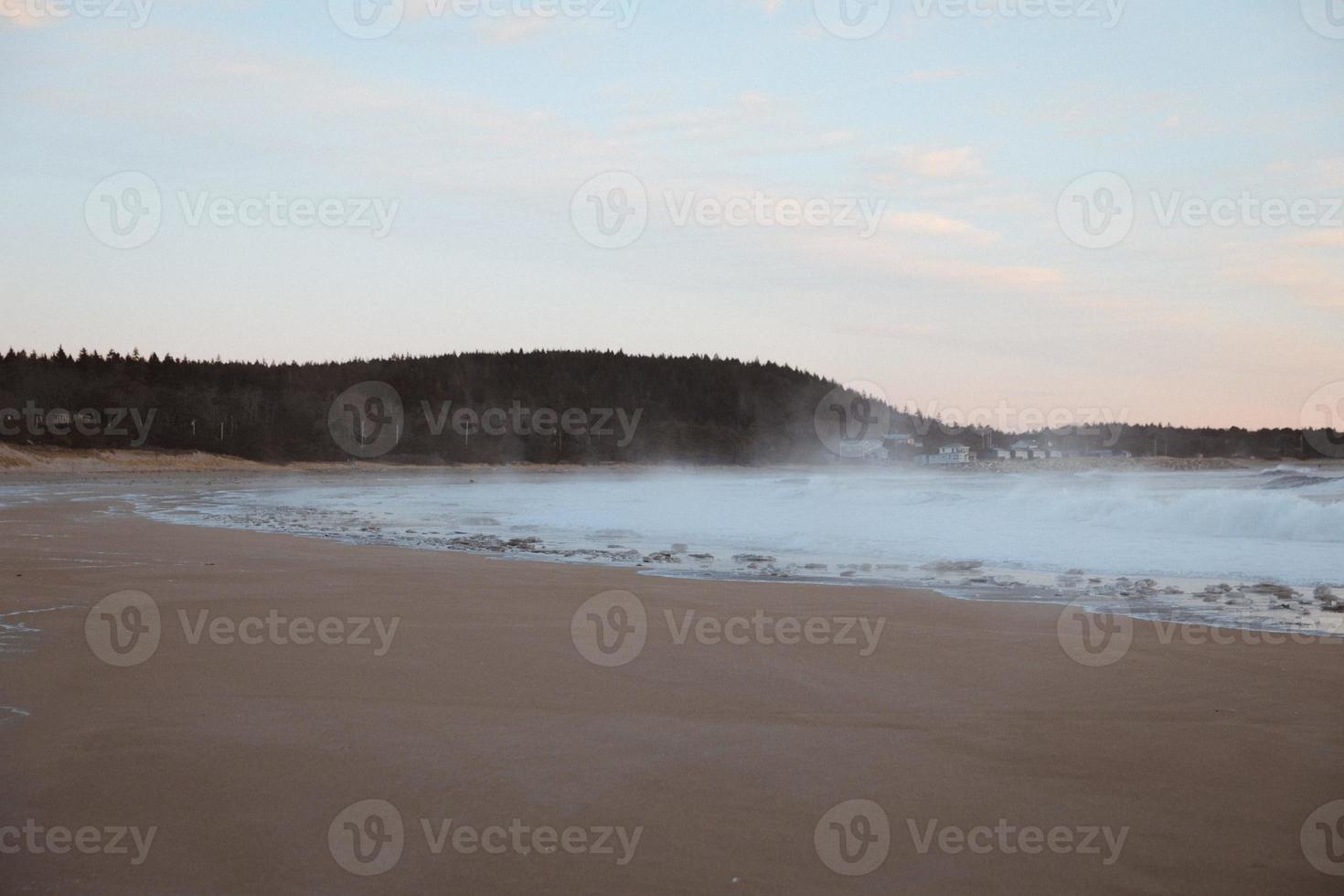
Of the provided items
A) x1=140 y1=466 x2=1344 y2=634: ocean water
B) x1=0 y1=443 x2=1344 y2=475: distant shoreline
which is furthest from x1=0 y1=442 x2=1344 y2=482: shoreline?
x1=140 y1=466 x2=1344 y2=634: ocean water

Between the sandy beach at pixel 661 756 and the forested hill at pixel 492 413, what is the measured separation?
183ft

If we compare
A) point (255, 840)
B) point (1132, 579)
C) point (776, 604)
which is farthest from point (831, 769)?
point (1132, 579)

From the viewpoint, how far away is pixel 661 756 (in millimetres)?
4016

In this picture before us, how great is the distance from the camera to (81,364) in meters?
76.1

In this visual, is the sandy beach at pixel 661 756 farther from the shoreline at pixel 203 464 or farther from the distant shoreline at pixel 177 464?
the distant shoreline at pixel 177 464

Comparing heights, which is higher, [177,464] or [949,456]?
[949,456]

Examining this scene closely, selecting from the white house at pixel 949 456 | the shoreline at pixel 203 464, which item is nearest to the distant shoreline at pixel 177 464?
the shoreline at pixel 203 464

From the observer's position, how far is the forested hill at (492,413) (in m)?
65.9

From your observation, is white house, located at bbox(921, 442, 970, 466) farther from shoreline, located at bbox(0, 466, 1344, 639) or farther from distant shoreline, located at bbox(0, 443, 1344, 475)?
shoreline, located at bbox(0, 466, 1344, 639)

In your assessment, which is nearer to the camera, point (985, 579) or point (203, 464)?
point (985, 579)

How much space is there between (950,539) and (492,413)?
91.2 m

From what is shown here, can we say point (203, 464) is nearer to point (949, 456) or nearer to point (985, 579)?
point (985, 579)

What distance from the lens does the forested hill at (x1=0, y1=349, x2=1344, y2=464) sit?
6594cm

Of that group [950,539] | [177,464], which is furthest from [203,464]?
[950,539]
